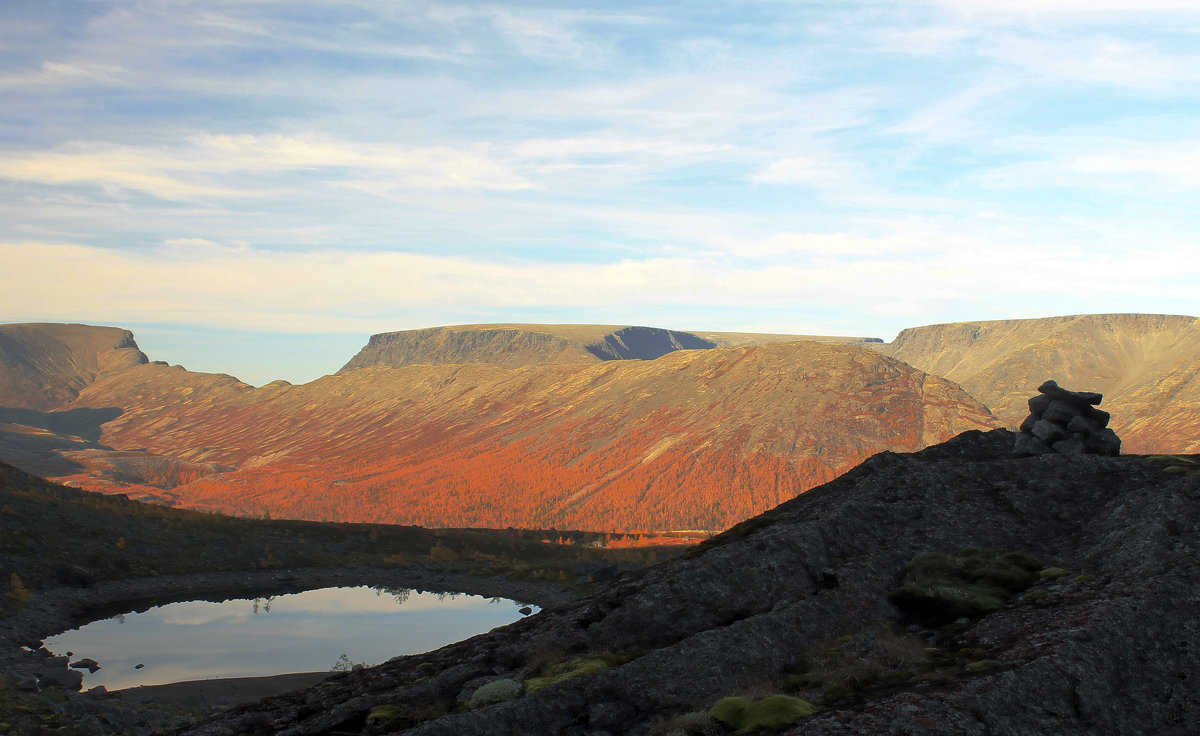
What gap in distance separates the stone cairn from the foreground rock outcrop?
2.50 meters

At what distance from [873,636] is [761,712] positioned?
522 cm

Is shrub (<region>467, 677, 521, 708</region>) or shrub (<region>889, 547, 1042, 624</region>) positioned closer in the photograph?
shrub (<region>467, 677, 521, 708</region>)

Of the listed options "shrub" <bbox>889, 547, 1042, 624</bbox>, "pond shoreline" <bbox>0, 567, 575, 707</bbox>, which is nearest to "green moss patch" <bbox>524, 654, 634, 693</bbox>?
"shrub" <bbox>889, 547, 1042, 624</bbox>

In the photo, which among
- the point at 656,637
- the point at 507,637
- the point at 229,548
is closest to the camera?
the point at 656,637

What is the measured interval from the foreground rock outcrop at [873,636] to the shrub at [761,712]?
389mm

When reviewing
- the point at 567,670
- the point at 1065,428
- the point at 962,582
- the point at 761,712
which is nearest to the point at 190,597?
the point at 567,670

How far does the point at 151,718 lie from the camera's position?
3216cm

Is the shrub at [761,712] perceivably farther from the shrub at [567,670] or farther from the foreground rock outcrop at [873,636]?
the shrub at [567,670]

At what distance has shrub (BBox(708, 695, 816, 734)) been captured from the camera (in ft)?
49.2

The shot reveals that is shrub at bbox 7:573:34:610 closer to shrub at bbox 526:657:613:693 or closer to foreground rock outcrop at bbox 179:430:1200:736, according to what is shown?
foreground rock outcrop at bbox 179:430:1200:736

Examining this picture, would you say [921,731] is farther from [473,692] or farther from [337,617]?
[337,617]

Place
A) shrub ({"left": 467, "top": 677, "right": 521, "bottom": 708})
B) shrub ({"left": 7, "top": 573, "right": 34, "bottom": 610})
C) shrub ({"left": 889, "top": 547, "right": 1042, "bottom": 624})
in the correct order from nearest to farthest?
1. shrub ({"left": 467, "top": 677, "right": 521, "bottom": 708})
2. shrub ({"left": 889, "top": 547, "right": 1042, "bottom": 624})
3. shrub ({"left": 7, "top": 573, "right": 34, "bottom": 610})

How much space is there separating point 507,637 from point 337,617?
39.8 m

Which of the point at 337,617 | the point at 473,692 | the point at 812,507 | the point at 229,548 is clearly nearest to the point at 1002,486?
the point at 812,507
